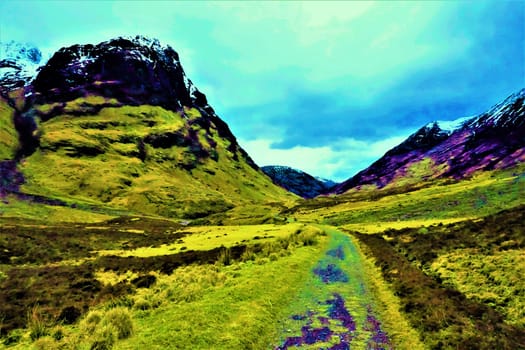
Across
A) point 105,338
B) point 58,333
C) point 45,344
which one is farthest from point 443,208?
point 45,344

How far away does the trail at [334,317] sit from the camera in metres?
14.3

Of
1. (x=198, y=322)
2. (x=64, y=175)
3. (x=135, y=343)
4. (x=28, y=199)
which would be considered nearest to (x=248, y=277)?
(x=198, y=322)

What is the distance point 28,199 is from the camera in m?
140

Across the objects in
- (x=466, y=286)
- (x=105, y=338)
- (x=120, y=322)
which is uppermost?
(x=120, y=322)

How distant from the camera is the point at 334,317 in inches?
678

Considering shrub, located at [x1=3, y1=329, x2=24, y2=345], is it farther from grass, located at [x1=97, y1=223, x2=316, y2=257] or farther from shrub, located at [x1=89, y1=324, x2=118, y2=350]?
grass, located at [x1=97, y1=223, x2=316, y2=257]

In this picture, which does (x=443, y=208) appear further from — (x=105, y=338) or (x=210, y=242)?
(x=105, y=338)

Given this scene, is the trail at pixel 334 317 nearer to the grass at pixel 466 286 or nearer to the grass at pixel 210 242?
the grass at pixel 466 286

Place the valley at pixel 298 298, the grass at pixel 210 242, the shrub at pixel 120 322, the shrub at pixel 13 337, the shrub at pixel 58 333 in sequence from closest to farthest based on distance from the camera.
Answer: the valley at pixel 298 298
the shrub at pixel 120 322
the shrub at pixel 58 333
the shrub at pixel 13 337
the grass at pixel 210 242

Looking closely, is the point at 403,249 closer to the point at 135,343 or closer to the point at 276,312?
the point at 276,312

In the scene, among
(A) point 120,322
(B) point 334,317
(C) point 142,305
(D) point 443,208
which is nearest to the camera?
(A) point 120,322

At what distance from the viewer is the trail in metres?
14.3

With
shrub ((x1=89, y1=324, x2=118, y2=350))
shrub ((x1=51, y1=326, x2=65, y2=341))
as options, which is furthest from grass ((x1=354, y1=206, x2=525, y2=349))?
shrub ((x1=51, y1=326, x2=65, y2=341))

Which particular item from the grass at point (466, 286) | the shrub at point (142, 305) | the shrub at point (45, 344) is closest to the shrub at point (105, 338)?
the shrub at point (45, 344)
